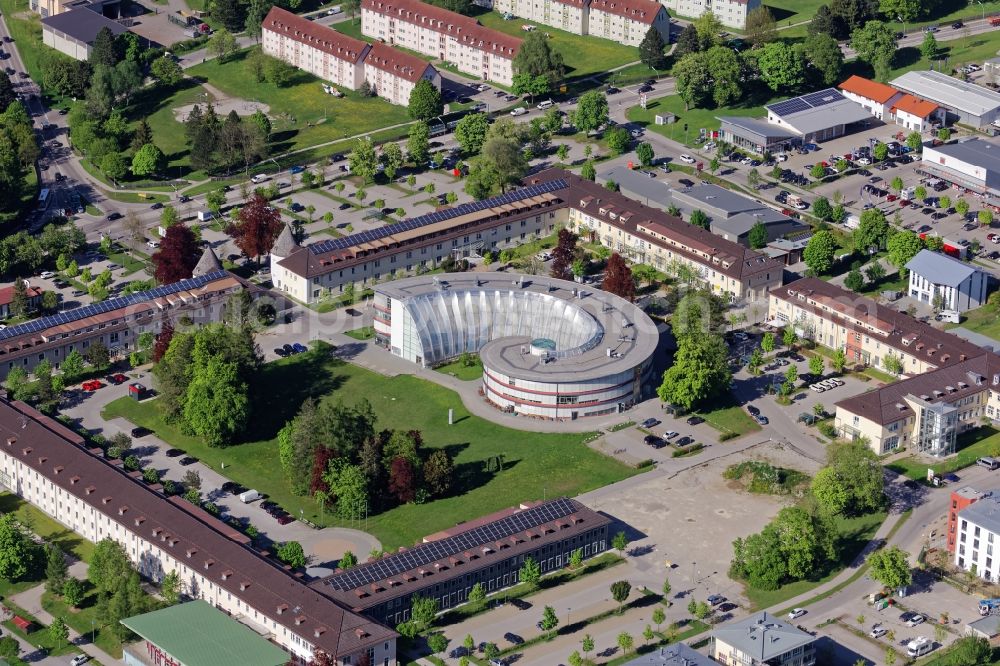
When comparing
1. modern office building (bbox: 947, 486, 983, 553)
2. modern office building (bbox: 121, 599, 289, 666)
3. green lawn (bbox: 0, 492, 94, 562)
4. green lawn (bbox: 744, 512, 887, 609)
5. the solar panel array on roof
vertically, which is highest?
modern office building (bbox: 947, 486, 983, 553)

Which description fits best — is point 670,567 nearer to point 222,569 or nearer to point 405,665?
point 405,665

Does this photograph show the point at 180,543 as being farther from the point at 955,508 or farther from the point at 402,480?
the point at 955,508

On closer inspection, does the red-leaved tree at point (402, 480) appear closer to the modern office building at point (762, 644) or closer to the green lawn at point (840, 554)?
the green lawn at point (840, 554)

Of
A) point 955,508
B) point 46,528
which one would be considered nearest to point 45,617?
point 46,528

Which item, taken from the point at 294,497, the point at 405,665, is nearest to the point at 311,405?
the point at 294,497

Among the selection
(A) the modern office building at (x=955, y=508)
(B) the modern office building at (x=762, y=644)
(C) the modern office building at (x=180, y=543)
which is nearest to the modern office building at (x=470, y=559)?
(C) the modern office building at (x=180, y=543)

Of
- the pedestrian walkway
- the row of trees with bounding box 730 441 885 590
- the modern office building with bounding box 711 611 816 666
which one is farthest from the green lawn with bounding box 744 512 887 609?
the pedestrian walkway

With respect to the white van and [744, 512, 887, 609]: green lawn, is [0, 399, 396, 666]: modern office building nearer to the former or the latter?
[744, 512, 887, 609]: green lawn
